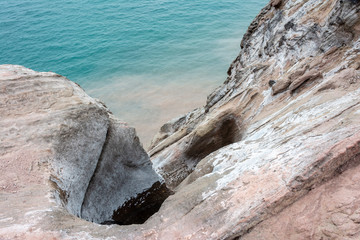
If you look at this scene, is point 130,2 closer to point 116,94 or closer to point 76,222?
point 116,94

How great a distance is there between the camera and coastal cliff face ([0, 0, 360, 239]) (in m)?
3.27

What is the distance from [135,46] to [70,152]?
21.4m

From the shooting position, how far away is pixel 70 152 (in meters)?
4.69

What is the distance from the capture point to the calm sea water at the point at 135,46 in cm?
1870

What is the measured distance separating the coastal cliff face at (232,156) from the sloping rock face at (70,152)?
2cm

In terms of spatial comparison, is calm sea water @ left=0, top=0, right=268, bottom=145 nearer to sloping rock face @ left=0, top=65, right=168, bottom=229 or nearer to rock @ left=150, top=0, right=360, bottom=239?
rock @ left=150, top=0, right=360, bottom=239

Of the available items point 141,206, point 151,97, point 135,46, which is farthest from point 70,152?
point 135,46

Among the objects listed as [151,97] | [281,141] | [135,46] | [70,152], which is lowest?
[151,97]

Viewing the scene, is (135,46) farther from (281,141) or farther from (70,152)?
(281,141)

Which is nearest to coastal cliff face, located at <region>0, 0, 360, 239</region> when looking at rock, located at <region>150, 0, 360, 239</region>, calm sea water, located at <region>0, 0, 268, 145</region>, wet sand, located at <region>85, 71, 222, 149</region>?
rock, located at <region>150, 0, 360, 239</region>

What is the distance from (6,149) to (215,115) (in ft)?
16.7

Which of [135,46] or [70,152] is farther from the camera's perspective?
[135,46]

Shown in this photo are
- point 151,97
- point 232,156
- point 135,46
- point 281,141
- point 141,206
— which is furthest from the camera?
point 135,46

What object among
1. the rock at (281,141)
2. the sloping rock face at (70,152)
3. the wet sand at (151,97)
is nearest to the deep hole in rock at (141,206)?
the sloping rock face at (70,152)
